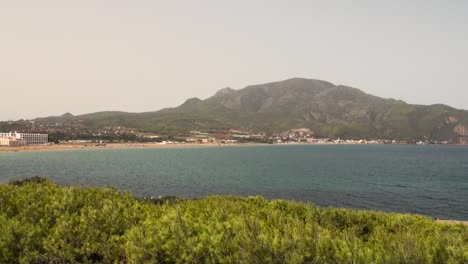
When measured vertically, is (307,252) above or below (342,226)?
above

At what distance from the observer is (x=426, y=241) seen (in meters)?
13.0

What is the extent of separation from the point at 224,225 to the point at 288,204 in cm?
1091

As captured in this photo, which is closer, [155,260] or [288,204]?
[155,260]

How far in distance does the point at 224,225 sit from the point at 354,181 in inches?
4445

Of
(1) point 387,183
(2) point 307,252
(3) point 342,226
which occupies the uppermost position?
(2) point 307,252

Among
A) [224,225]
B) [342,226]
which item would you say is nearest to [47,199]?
[224,225]

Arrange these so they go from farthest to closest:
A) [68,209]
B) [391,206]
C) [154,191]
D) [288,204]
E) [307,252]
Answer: [154,191]
[391,206]
[288,204]
[68,209]
[307,252]

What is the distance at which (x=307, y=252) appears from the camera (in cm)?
1261

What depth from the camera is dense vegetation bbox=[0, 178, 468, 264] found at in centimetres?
1247

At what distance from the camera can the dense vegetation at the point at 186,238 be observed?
40.9 feet

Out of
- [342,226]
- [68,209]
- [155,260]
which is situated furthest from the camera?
[342,226]

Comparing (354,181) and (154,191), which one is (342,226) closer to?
(154,191)

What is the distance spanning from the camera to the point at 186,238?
578 inches

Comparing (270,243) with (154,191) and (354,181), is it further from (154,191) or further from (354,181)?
(354,181)
